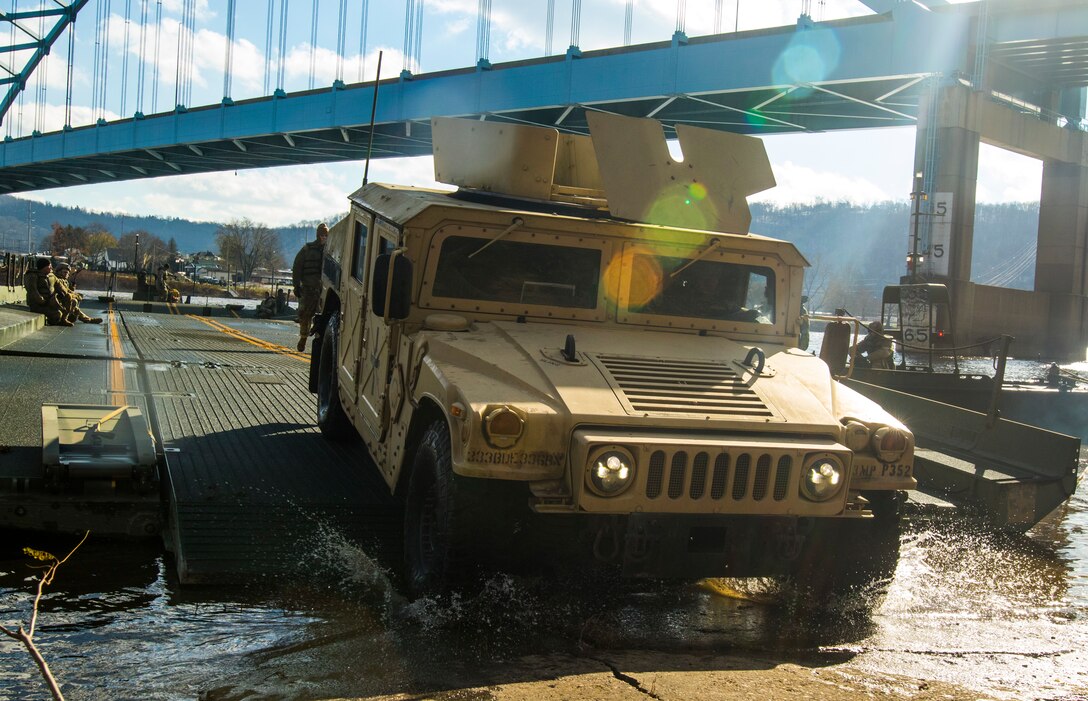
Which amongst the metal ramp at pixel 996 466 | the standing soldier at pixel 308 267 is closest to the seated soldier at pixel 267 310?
the standing soldier at pixel 308 267

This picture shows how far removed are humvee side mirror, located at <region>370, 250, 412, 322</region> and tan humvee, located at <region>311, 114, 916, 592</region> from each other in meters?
0.01

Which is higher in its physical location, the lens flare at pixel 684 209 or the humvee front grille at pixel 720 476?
the lens flare at pixel 684 209

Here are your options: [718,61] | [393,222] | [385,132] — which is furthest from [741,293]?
[385,132]

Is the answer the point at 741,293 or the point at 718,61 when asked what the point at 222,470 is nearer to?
the point at 741,293

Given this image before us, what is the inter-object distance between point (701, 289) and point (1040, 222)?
4287 centimetres

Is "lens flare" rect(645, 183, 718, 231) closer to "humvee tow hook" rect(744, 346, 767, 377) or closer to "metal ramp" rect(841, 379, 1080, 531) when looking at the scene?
"humvee tow hook" rect(744, 346, 767, 377)

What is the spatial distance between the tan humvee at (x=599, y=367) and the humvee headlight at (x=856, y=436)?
1 centimetres

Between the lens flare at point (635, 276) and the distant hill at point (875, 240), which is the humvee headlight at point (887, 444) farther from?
the distant hill at point (875, 240)

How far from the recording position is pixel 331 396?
7891mm

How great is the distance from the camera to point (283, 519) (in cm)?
580

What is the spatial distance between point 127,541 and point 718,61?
3106cm

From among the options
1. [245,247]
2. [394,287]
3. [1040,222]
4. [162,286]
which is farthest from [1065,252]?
[245,247]

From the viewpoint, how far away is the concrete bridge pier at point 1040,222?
34656 mm

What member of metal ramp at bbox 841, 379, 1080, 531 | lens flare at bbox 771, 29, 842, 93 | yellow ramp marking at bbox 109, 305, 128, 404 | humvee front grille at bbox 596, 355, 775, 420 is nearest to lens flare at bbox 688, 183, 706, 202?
humvee front grille at bbox 596, 355, 775, 420
